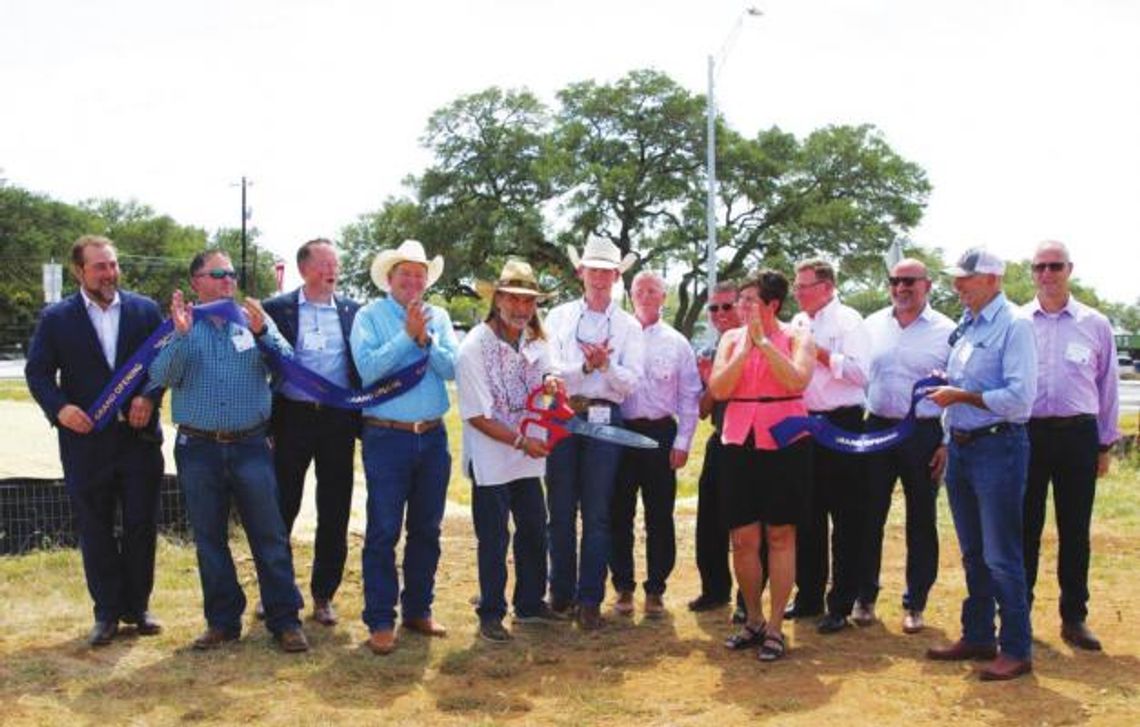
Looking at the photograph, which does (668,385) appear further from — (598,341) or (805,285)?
(805,285)

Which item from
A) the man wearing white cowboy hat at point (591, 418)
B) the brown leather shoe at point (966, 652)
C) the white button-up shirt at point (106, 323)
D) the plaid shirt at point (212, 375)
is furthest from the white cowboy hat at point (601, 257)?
the brown leather shoe at point (966, 652)

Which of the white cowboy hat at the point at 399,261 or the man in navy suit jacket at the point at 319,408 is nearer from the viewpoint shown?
the white cowboy hat at the point at 399,261

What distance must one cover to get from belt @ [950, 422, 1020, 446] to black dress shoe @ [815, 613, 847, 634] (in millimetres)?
1399

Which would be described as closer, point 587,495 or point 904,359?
point 904,359

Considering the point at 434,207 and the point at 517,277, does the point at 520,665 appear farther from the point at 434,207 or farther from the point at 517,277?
the point at 434,207

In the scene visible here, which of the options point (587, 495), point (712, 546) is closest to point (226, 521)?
point (587, 495)

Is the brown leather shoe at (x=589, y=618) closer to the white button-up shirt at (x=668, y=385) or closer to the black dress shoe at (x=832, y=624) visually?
the white button-up shirt at (x=668, y=385)

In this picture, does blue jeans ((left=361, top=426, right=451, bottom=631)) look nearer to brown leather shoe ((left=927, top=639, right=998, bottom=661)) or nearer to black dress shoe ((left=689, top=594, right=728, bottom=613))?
black dress shoe ((left=689, top=594, right=728, bottom=613))

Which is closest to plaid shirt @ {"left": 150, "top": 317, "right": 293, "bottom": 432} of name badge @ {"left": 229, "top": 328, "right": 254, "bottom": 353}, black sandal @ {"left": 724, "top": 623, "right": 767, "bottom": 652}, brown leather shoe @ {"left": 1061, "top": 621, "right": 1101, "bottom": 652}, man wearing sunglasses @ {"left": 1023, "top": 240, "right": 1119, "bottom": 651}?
name badge @ {"left": 229, "top": 328, "right": 254, "bottom": 353}

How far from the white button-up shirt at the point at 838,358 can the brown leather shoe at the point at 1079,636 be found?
1615 millimetres

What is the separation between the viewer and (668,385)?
661 cm

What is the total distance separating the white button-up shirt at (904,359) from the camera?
20.1 feet

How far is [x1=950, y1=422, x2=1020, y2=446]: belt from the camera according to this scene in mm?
5254

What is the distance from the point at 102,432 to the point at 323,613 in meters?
1.57
